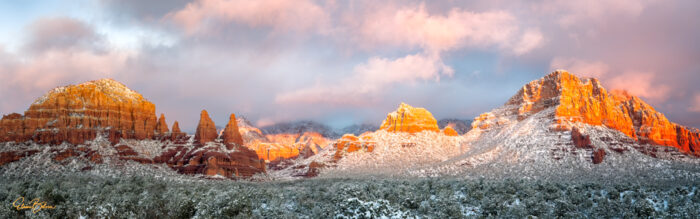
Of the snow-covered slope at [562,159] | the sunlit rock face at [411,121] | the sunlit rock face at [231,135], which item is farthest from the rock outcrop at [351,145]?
the sunlit rock face at [231,135]

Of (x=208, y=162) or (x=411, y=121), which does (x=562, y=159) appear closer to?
(x=411, y=121)

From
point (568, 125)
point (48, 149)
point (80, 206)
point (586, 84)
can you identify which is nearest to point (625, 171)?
point (568, 125)

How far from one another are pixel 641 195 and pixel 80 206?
175 feet

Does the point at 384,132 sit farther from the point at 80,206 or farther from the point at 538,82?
the point at 80,206

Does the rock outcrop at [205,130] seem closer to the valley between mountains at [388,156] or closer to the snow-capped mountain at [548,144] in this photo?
the valley between mountains at [388,156]

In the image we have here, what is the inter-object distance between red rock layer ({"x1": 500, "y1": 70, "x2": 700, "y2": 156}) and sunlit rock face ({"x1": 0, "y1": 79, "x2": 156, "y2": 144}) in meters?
135

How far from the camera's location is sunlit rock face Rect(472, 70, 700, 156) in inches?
5359

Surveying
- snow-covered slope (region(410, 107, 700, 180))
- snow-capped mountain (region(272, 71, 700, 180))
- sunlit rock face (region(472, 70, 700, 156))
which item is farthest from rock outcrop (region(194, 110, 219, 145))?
sunlit rock face (region(472, 70, 700, 156))

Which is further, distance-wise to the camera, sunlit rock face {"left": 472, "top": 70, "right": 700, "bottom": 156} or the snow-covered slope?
sunlit rock face {"left": 472, "top": 70, "right": 700, "bottom": 156}

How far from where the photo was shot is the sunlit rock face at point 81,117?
3438 inches

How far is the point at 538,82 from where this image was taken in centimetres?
17050

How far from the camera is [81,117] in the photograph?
3659 inches

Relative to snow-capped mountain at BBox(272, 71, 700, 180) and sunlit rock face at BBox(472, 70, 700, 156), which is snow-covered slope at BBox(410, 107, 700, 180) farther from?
sunlit rock face at BBox(472, 70, 700, 156)
